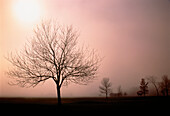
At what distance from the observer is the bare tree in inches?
276

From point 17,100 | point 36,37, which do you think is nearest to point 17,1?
point 36,37

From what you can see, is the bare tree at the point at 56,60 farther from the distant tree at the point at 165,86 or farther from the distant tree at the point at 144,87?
the distant tree at the point at 165,86

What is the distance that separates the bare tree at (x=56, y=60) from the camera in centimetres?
702

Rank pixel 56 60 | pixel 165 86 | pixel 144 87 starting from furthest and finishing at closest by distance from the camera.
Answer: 1. pixel 165 86
2. pixel 144 87
3. pixel 56 60

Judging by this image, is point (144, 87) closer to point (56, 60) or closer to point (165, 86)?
point (165, 86)

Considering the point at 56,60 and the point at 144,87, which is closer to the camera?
the point at 56,60

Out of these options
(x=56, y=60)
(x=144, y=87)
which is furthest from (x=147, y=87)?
(x=56, y=60)

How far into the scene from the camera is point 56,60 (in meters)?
7.30

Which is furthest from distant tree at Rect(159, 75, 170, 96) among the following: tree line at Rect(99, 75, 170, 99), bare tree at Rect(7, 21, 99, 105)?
bare tree at Rect(7, 21, 99, 105)

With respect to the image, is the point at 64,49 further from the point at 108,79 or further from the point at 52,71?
the point at 108,79

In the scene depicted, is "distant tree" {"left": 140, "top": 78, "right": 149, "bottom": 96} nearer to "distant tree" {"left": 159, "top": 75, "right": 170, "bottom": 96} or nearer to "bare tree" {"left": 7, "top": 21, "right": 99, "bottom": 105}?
"distant tree" {"left": 159, "top": 75, "right": 170, "bottom": 96}

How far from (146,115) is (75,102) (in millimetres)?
4144

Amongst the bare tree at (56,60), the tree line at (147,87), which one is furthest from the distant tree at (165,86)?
the bare tree at (56,60)

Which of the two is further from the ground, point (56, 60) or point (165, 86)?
point (56, 60)
